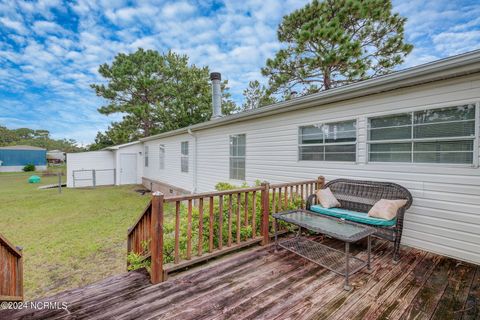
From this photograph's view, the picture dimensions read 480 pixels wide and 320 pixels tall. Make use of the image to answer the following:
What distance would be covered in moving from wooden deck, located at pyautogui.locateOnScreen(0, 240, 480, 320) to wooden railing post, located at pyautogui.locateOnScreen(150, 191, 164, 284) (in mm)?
111

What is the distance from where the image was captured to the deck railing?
94.3 inches

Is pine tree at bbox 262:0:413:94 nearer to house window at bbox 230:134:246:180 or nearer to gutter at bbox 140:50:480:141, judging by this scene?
house window at bbox 230:134:246:180

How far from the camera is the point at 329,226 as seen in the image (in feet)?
8.96

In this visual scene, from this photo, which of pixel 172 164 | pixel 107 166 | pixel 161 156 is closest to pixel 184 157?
pixel 172 164

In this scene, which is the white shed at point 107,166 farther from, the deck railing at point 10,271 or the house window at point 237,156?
the deck railing at point 10,271

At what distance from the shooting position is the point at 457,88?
2922mm

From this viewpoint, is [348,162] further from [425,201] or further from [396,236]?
[396,236]

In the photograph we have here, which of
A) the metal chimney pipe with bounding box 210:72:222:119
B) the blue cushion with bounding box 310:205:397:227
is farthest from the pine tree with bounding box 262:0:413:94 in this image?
the blue cushion with bounding box 310:205:397:227

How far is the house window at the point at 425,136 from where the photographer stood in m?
2.92

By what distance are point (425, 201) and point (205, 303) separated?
11.4ft

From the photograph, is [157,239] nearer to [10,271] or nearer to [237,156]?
[10,271]

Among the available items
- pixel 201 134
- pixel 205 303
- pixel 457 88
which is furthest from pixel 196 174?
pixel 457 88

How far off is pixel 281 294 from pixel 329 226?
1067 mm

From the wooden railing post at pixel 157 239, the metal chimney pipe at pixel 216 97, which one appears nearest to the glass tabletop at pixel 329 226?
the wooden railing post at pixel 157 239
